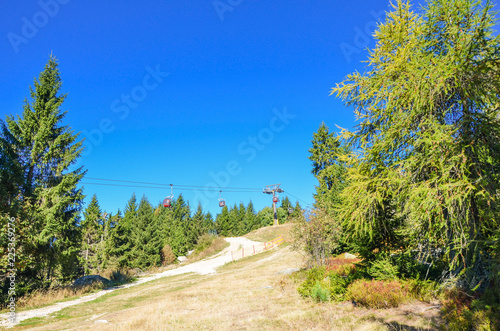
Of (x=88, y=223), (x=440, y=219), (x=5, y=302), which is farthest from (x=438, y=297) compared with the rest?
(x=88, y=223)

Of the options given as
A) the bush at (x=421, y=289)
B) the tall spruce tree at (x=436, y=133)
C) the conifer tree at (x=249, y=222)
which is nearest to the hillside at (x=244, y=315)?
the bush at (x=421, y=289)

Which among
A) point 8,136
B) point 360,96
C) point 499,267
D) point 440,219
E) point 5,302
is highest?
point 8,136

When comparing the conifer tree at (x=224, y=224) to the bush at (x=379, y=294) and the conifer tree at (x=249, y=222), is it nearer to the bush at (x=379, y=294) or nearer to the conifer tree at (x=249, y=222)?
the conifer tree at (x=249, y=222)

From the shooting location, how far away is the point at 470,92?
7164 mm

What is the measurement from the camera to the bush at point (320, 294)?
35.9ft

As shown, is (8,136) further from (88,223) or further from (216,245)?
(216,245)

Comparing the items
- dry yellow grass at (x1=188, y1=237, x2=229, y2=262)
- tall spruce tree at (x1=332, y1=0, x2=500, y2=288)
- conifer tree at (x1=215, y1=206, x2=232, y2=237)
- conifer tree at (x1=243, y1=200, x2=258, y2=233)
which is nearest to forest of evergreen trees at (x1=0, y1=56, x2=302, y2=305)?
tall spruce tree at (x1=332, y1=0, x2=500, y2=288)

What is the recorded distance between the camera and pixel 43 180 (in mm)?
19719

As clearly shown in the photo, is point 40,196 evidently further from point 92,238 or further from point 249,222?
point 249,222

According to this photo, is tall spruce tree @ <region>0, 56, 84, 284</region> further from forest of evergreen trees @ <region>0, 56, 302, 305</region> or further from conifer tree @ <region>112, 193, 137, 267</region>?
conifer tree @ <region>112, 193, 137, 267</region>

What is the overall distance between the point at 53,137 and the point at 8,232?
354 inches

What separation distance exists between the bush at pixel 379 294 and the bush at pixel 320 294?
1137 millimetres

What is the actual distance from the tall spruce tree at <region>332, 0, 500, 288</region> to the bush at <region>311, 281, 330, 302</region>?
3.32m

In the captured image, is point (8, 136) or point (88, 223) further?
point (88, 223)
